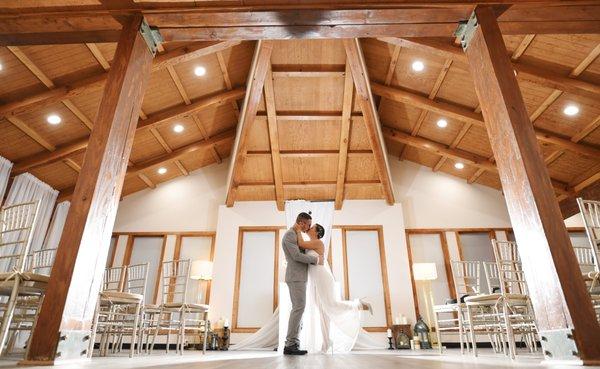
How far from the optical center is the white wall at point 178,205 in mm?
7582

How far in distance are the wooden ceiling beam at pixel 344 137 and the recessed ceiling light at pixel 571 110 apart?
3174 mm

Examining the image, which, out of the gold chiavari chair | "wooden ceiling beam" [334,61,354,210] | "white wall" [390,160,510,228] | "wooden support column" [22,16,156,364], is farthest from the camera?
"white wall" [390,160,510,228]

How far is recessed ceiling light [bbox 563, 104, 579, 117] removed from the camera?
5.25 metres

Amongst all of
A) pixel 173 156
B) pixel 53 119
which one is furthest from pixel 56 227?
pixel 173 156

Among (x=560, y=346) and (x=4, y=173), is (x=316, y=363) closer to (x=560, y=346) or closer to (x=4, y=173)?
(x=560, y=346)

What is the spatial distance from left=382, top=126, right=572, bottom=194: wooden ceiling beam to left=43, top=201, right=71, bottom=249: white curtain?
262 inches

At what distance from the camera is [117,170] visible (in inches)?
91.1

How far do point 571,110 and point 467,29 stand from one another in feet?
12.7

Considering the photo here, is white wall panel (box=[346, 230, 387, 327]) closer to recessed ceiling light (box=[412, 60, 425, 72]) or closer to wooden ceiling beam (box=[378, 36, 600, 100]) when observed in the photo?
recessed ceiling light (box=[412, 60, 425, 72])

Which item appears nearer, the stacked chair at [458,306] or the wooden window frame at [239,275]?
the stacked chair at [458,306]

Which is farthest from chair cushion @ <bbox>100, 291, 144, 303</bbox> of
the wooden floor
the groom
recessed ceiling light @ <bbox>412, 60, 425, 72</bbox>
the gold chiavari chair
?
recessed ceiling light @ <bbox>412, 60, 425, 72</bbox>

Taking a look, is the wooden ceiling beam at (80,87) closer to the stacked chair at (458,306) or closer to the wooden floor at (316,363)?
the wooden floor at (316,363)

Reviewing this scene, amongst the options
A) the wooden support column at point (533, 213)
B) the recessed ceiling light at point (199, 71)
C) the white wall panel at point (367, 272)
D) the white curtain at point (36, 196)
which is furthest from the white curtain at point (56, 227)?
the wooden support column at point (533, 213)

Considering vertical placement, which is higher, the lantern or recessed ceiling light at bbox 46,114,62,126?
recessed ceiling light at bbox 46,114,62,126
